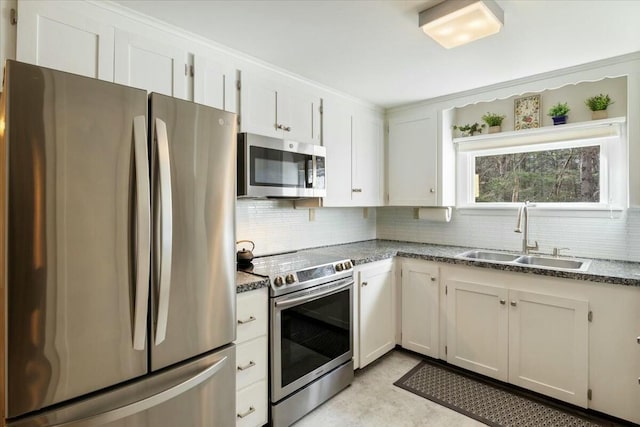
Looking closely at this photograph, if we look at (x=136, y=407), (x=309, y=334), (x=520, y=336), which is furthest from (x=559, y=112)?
(x=136, y=407)

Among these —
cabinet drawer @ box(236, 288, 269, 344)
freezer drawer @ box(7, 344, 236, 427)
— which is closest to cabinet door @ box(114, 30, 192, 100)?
cabinet drawer @ box(236, 288, 269, 344)

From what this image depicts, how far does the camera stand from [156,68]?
1.86 m

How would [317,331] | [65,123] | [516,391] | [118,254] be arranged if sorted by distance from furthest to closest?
[516,391]
[317,331]
[118,254]
[65,123]

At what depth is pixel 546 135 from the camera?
2801 millimetres

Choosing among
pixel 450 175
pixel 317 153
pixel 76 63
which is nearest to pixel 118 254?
pixel 76 63

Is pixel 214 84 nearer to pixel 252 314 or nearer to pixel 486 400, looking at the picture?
pixel 252 314

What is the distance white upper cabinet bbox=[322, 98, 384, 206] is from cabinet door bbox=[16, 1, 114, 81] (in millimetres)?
1599

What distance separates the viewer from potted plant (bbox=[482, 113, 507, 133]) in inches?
119

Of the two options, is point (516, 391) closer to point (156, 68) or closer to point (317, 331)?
point (317, 331)

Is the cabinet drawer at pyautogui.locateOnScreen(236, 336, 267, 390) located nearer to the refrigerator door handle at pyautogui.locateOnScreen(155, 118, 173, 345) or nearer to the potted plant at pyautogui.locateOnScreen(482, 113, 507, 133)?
the refrigerator door handle at pyautogui.locateOnScreen(155, 118, 173, 345)

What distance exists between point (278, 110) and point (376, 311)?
173 cm

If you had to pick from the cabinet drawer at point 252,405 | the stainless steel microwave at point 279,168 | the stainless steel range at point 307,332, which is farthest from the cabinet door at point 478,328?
the cabinet drawer at point 252,405

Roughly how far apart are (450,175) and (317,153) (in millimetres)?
1423

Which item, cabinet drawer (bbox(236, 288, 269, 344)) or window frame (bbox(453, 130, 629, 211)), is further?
window frame (bbox(453, 130, 629, 211))
